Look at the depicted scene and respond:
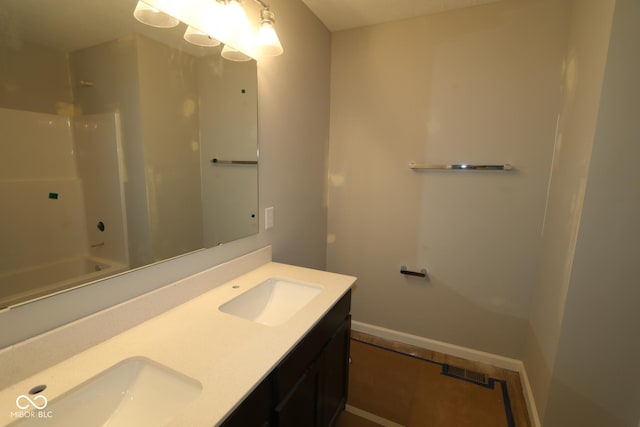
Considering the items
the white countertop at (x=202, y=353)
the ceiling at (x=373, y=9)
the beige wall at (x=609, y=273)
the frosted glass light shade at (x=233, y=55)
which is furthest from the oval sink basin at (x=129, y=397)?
the ceiling at (x=373, y=9)

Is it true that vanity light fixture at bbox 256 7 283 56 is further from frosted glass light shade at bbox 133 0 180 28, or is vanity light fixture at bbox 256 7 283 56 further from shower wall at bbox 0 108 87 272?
shower wall at bbox 0 108 87 272

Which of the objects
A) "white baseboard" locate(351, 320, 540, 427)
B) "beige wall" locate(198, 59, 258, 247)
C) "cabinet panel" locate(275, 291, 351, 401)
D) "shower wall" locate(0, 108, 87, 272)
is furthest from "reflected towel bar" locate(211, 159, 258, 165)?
"white baseboard" locate(351, 320, 540, 427)

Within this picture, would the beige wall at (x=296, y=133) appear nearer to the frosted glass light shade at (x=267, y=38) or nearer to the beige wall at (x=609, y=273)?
the frosted glass light shade at (x=267, y=38)

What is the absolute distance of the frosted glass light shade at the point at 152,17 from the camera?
98 cm

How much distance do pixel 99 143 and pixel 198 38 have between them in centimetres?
61

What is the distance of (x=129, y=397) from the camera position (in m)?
0.78

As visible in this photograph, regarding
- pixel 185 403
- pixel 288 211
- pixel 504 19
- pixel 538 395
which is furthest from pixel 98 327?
pixel 504 19

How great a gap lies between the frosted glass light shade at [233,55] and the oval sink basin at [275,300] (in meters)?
1.06

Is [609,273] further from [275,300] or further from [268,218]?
[268,218]

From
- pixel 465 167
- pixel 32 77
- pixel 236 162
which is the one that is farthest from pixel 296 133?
pixel 32 77

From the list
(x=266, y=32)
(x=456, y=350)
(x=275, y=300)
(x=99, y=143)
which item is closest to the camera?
(x=99, y=143)

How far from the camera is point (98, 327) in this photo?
88 cm

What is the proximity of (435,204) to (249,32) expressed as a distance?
1.56 meters

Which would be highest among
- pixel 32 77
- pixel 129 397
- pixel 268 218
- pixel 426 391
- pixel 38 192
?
pixel 32 77
